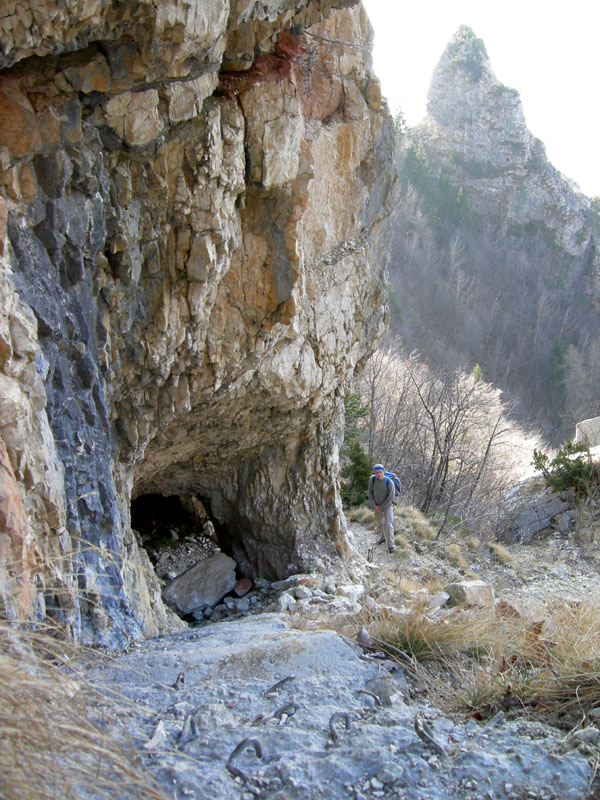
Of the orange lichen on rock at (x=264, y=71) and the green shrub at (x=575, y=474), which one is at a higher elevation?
the orange lichen on rock at (x=264, y=71)

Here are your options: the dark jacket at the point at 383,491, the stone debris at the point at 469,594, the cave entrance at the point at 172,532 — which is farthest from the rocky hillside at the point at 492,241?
the stone debris at the point at 469,594

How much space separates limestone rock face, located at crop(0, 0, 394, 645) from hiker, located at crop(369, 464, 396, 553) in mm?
2203

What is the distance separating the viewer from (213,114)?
4.68m

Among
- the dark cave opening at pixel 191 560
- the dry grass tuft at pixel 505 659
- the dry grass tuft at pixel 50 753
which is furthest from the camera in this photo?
the dark cave opening at pixel 191 560

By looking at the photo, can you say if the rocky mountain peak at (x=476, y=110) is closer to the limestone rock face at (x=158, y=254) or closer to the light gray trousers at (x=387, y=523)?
the light gray trousers at (x=387, y=523)

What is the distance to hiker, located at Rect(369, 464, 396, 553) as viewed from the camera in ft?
33.3

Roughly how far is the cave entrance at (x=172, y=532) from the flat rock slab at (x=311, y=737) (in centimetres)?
607

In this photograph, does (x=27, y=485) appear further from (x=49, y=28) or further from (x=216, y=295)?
(x=216, y=295)

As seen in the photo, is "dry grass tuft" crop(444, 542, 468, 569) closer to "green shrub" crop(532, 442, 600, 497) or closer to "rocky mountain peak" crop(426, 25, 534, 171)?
"green shrub" crop(532, 442, 600, 497)

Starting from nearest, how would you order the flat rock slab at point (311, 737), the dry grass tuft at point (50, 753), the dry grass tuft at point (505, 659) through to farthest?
the dry grass tuft at point (50, 753) < the flat rock slab at point (311, 737) < the dry grass tuft at point (505, 659)

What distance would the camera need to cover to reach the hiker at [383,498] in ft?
33.3

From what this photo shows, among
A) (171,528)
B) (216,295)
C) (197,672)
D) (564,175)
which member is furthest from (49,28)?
(564,175)

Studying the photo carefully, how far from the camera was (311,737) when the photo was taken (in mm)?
2721

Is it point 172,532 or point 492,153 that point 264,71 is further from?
point 492,153
